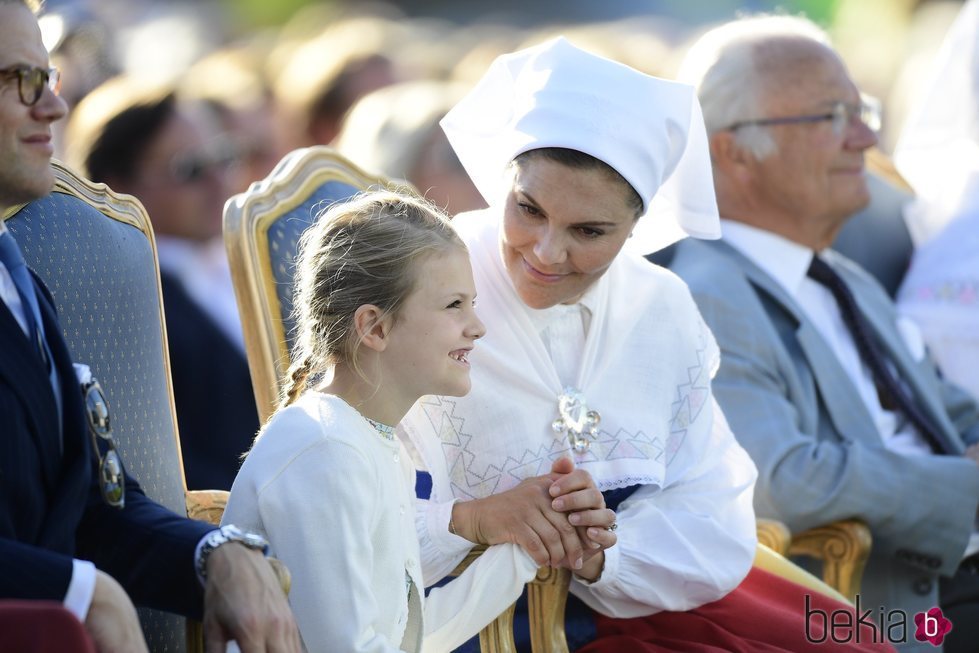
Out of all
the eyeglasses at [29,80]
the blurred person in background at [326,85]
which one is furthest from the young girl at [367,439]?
the blurred person in background at [326,85]

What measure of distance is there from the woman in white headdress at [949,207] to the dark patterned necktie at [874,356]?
0.43 meters

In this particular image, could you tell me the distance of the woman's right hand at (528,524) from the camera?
7.97ft

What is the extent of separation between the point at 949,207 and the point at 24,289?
346 cm

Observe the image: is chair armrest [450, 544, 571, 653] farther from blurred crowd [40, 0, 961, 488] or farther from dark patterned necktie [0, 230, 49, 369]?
blurred crowd [40, 0, 961, 488]

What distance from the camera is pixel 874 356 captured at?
12.7 ft

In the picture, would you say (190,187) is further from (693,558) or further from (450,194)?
(693,558)

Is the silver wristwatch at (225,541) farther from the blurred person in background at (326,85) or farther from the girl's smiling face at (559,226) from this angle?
the blurred person in background at (326,85)

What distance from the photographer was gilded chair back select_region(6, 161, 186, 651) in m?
2.30

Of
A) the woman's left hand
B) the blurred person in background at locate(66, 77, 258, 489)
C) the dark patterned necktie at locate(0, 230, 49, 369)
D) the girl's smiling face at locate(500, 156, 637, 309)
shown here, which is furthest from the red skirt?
the blurred person in background at locate(66, 77, 258, 489)

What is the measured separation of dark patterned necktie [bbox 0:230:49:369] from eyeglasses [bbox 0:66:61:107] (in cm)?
20

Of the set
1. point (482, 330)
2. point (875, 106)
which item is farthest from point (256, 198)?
point (875, 106)

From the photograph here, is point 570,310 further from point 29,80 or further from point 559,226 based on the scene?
point 29,80

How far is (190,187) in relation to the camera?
4789mm

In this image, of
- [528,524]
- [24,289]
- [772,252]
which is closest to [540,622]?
[528,524]
